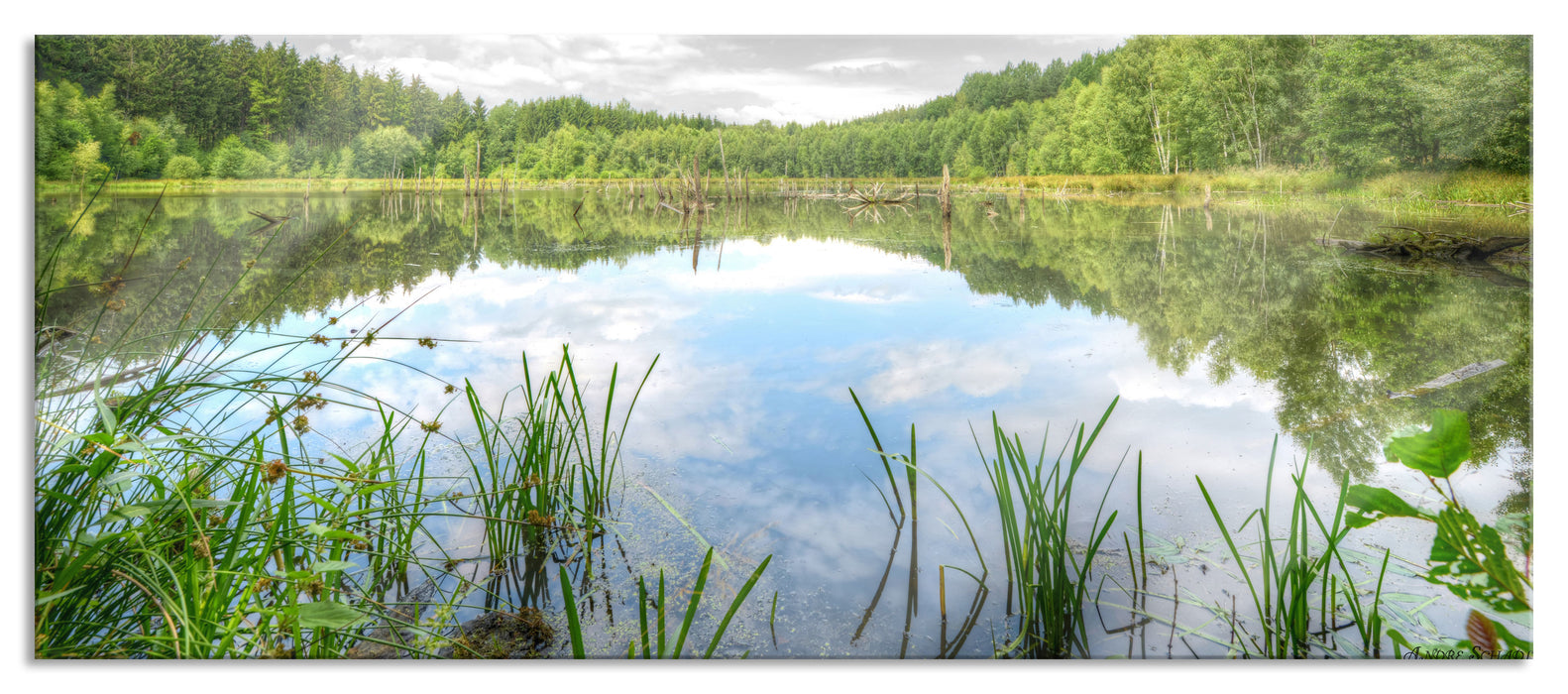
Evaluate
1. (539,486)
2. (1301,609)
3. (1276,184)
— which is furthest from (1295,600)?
(1276,184)

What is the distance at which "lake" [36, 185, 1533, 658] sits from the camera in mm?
1981

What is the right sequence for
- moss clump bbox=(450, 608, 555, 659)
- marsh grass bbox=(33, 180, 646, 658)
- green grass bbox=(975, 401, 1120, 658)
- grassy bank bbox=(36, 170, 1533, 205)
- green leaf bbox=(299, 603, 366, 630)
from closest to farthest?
green leaf bbox=(299, 603, 366, 630) → marsh grass bbox=(33, 180, 646, 658) → green grass bbox=(975, 401, 1120, 658) → moss clump bbox=(450, 608, 555, 659) → grassy bank bbox=(36, 170, 1533, 205)

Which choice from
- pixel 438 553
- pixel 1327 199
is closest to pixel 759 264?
pixel 1327 199

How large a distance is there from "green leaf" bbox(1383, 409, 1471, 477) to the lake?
54 centimetres

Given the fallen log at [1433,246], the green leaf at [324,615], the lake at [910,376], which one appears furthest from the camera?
the fallen log at [1433,246]

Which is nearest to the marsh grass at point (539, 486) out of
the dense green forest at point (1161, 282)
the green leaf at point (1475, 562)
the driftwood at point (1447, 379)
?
the dense green forest at point (1161, 282)

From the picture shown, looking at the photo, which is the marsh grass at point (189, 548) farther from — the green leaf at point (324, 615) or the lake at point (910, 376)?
the lake at point (910, 376)

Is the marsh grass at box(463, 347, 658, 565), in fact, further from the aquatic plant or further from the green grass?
the aquatic plant

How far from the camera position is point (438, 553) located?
7.04 ft

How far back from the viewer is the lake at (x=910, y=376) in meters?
1.98

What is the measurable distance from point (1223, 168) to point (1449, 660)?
10.3ft

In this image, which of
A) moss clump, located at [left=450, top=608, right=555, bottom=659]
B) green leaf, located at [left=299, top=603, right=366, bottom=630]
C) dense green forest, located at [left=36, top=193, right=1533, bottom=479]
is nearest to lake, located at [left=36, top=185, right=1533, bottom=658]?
dense green forest, located at [left=36, top=193, right=1533, bottom=479]

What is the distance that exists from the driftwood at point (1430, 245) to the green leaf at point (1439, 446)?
5.07 ft

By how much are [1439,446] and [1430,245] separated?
8.98 ft
